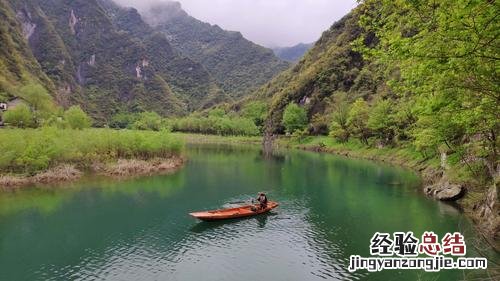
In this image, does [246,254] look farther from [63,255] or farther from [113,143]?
[113,143]

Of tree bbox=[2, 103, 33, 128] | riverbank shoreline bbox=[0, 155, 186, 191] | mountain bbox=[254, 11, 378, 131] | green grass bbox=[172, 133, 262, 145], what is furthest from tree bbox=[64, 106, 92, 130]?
mountain bbox=[254, 11, 378, 131]

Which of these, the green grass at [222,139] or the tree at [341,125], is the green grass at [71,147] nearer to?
the tree at [341,125]

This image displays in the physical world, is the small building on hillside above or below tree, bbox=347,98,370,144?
above

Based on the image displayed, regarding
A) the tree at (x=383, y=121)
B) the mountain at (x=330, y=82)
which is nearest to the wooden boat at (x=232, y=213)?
the tree at (x=383, y=121)

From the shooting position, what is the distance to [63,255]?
30844 millimetres

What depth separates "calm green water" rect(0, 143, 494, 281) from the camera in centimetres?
2833

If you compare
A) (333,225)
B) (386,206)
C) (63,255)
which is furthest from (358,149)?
(63,255)

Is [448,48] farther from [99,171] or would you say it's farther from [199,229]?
[99,171]

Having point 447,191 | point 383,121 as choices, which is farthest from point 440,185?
point 383,121

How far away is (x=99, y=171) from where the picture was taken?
65812mm

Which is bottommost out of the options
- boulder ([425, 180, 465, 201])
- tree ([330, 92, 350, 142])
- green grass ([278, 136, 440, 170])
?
boulder ([425, 180, 465, 201])

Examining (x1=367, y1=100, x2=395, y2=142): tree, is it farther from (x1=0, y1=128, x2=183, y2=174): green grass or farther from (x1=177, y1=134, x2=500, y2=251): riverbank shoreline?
(x1=0, y1=128, x2=183, y2=174): green grass

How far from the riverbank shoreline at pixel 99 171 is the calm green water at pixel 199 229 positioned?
12.5 ft

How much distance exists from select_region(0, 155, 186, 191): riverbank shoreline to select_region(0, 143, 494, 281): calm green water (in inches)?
150
